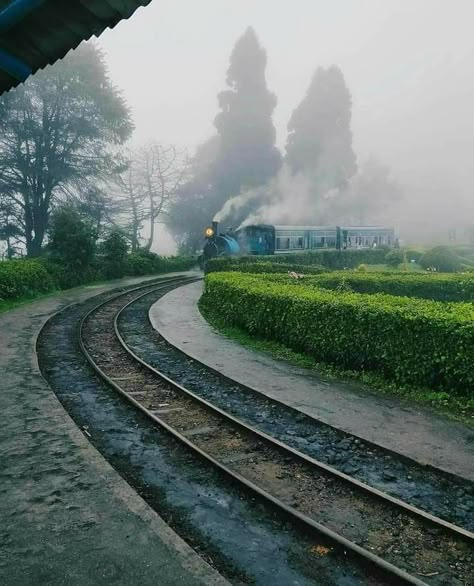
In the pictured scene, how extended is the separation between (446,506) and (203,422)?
3823 millimetres

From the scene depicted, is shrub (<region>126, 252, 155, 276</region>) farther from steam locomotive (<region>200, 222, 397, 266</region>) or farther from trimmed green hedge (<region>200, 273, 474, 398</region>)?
trimmed green hedge (<region>200, 273, 474, 398</region>)

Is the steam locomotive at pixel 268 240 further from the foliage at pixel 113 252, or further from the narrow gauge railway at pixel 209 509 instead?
the narrow gauge railway at pixel 209 509

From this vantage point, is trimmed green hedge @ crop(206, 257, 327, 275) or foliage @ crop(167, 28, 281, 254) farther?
foliage @ crop(167, 28, 281, 254)

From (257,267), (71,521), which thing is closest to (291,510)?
(71,521)

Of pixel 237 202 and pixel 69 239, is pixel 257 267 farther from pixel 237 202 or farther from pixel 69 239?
pixel 237 202

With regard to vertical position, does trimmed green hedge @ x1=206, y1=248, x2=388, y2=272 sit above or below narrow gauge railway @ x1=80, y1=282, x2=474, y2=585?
above

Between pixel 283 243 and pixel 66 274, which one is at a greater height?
pixel 283 243

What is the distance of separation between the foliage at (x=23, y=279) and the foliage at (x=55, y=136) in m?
9.73

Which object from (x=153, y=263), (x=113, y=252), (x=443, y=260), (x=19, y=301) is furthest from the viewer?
(x=153, y=263)

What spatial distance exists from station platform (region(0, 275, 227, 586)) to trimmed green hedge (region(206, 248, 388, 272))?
18899 mm

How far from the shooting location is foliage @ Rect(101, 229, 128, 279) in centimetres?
3181

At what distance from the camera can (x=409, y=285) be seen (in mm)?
19453

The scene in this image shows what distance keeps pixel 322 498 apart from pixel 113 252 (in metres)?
28.7

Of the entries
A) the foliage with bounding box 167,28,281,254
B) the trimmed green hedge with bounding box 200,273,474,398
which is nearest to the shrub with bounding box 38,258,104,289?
the trimmed green hedge with bounding box 200,273,474,398
